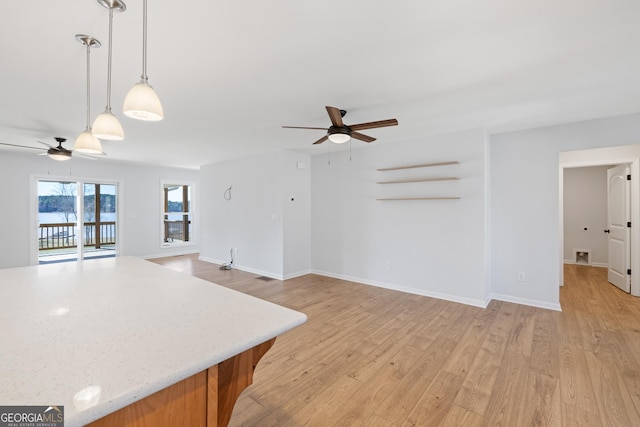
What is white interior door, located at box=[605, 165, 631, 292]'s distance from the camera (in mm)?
4211

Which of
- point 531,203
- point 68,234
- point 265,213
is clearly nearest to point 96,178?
point 68,234

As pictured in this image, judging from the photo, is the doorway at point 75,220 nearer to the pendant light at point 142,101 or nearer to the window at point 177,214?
the window at point 177,214

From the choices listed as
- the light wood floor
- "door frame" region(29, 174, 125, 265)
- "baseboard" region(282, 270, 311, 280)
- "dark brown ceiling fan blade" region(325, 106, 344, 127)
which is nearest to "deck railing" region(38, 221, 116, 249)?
"door frame" region(29, 174, 125, 265)

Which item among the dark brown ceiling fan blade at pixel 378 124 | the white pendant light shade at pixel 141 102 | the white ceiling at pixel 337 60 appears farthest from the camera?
the dark brown ceiling fan blade at pixel 378 124

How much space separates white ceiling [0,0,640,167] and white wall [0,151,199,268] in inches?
108

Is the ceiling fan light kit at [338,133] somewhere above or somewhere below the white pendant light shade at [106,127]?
above

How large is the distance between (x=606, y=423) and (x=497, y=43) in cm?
255

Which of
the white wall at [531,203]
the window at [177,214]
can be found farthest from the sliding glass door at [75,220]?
the white wall at [531,203]

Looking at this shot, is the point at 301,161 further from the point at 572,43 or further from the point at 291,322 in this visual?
the point at 291,322

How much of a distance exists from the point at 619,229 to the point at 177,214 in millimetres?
9539

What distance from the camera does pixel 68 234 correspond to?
6812 millimetres

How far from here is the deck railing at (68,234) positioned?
6555mm

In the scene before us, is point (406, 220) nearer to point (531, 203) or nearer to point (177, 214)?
point (531, 203)

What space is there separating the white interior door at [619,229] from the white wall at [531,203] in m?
1.64
